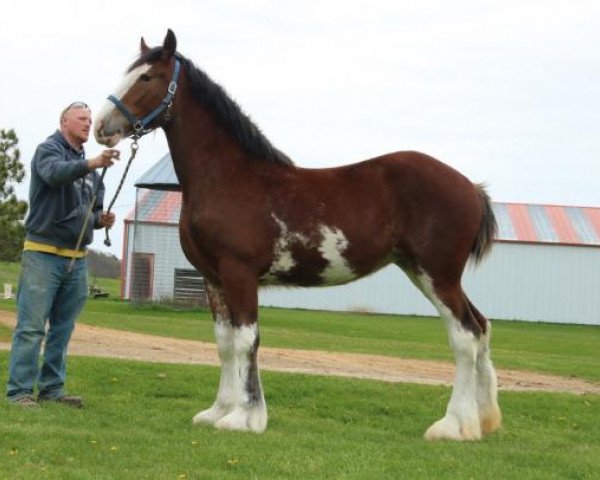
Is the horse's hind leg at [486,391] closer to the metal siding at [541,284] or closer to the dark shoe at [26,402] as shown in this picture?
the dark shoe at [26,402]

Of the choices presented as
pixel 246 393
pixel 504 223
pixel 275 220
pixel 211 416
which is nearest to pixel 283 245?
pixel 275 220

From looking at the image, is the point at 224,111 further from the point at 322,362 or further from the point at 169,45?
the point at 322,362

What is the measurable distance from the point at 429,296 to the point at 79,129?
3162mm

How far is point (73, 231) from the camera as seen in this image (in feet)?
23.8

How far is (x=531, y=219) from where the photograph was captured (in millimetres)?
44000

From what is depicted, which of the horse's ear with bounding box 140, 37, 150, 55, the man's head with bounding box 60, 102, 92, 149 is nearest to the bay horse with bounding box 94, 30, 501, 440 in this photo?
the horse's ear with bounding box 140, 37, 150, 55

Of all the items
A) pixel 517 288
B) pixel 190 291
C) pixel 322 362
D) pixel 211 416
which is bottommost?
pixel 322 362

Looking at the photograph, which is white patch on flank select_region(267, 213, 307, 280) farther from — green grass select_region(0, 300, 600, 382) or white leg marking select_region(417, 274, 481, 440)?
green grass select_region(0, 300, 600, 382)

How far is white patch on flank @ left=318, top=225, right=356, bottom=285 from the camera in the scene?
22.1 feet

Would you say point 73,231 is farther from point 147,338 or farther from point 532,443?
point 147,338

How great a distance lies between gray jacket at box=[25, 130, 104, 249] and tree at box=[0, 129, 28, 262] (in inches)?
564

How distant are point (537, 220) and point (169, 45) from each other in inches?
1544

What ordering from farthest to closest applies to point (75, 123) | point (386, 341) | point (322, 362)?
point (386, 341)
point (322, 362)
point (75, 123)

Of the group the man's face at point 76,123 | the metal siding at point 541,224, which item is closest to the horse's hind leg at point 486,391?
the man's face at point 76,123
